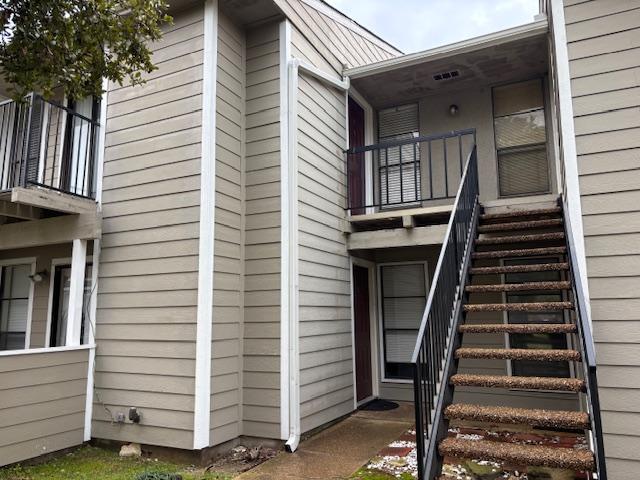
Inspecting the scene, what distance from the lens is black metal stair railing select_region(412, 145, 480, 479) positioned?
2951 mm

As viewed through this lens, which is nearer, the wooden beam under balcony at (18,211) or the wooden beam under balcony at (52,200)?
the wooden beam under balcony at (52,200)

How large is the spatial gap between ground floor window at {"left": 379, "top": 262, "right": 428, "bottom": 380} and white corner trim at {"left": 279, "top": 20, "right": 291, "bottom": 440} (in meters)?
2.55

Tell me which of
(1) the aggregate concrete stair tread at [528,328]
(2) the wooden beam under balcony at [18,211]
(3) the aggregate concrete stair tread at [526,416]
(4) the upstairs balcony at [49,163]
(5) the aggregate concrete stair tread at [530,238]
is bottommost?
(3) the aggregate concrete stair tread at [526,416]

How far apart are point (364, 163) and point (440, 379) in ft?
14.0

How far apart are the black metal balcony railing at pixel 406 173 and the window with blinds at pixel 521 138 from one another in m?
0.51

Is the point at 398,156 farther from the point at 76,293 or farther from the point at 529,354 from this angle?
the point at 76,293

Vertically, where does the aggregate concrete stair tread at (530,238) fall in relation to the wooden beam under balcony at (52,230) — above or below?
below

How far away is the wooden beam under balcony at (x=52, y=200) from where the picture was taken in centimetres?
434

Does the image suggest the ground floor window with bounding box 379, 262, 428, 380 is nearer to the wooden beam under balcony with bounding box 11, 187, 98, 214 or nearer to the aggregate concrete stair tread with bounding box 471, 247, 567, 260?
the aggregate concrete stair tread with bounding box 471, 247, 567, 260

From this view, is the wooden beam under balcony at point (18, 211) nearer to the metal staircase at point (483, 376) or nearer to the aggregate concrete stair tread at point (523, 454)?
the metal staircase at point (483, 376)

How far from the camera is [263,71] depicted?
5.29 m

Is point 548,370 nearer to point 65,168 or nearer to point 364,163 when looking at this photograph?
point 364,163

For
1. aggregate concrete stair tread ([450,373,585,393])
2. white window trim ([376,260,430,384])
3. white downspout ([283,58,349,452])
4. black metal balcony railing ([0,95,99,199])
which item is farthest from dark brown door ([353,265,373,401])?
black metal balcony railing ([0,95,99,199])

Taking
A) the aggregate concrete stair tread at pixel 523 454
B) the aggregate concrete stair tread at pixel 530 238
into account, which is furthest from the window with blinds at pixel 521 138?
the aggregate concrete stair tread at pixel 523 454
